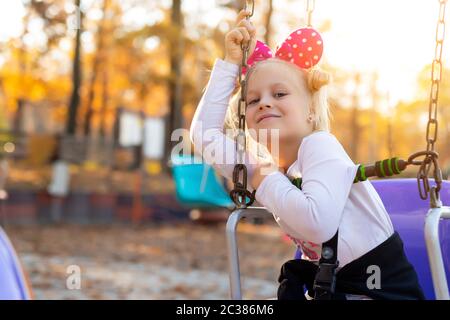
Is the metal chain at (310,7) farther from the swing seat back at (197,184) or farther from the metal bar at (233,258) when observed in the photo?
the swing seat back at (197,184)

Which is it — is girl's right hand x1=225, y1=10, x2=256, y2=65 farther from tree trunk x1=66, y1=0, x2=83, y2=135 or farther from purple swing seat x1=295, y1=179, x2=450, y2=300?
tree trunk x1=66, y1=0, x2=83, y2=135

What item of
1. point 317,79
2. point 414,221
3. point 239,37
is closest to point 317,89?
point 317,79

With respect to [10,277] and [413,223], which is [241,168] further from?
[413,223]

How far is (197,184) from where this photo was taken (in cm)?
857

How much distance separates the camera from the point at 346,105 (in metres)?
21.6

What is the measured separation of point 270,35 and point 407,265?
Answer: 38.5ft

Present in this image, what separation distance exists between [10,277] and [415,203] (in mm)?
1460

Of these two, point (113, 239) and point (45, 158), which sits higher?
point (45, 158)

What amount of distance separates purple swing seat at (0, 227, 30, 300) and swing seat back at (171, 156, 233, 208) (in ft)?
23.2

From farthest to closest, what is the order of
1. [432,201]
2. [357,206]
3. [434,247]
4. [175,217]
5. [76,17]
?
[76,17] < [175,217] < [357,206] < [432,201] < [434,247]

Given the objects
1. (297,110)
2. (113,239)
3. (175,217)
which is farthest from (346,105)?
(297,110)

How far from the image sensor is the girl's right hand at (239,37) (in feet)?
5.83

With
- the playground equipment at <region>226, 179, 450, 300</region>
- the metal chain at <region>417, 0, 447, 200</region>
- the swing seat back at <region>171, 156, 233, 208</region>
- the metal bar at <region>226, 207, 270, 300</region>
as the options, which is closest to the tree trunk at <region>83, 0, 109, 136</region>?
the swing seat back at <region>171, 156, 233, 208</region>
